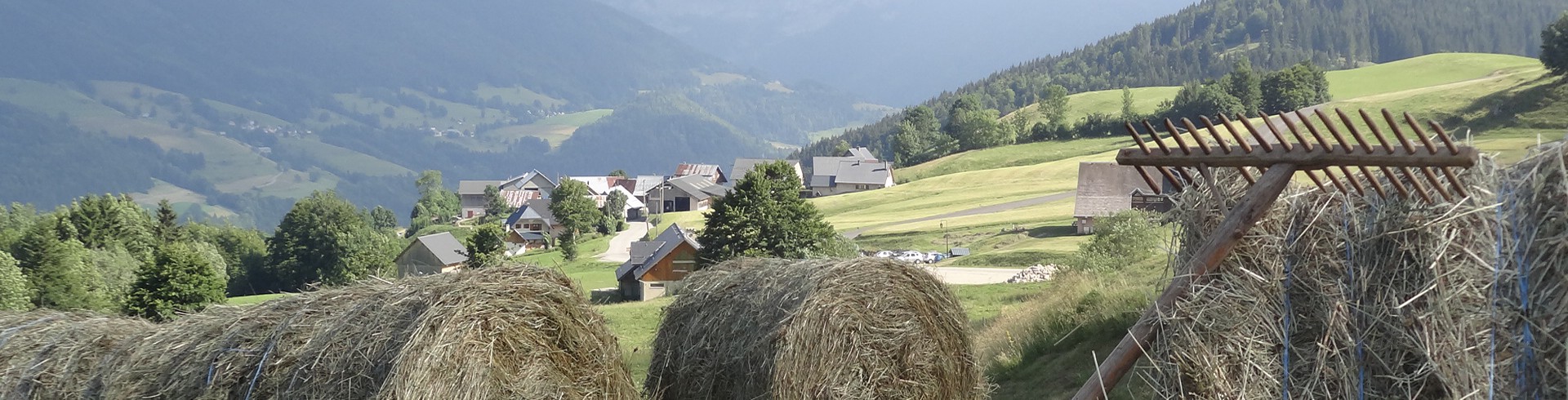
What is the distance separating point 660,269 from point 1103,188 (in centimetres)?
2289

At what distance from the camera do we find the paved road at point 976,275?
35.6m

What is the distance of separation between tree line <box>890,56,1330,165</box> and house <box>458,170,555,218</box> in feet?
164

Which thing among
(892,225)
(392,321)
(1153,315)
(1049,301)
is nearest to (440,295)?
(392,321)

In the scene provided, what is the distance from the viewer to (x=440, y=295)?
26.6 ft

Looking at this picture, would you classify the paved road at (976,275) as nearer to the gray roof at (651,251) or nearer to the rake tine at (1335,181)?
the gray roof at (651,251)

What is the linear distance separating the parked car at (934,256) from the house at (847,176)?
56858 mm

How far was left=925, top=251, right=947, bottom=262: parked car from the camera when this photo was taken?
4821 centimetres

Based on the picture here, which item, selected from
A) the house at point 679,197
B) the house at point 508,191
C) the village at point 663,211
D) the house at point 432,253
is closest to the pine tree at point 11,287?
the village at point 663,211

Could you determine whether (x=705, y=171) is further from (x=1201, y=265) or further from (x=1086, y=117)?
(x=1201, y=265)

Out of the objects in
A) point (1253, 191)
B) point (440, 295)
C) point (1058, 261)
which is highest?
point (1253, 191)

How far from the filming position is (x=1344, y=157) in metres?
5.79

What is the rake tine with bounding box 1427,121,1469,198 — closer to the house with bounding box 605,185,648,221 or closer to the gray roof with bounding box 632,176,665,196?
the house with bounding box 605,185,648,221

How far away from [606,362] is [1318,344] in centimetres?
593

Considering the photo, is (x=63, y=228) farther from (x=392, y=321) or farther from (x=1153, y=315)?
(x=1153, y=315)
